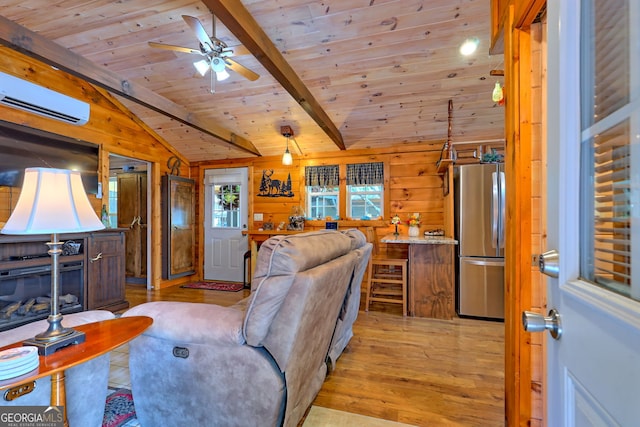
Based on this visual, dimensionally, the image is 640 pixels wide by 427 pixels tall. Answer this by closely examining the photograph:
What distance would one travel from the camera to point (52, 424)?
3.28 feet

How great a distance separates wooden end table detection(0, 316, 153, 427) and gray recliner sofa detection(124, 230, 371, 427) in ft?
0.48

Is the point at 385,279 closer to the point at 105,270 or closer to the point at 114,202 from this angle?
the point at 105,270

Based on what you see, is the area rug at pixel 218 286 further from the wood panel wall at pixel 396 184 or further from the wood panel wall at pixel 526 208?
the wood panel wall at pixel 526 208

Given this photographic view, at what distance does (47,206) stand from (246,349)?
926mm

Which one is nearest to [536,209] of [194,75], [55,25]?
[194,75]

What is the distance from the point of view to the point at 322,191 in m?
5.07

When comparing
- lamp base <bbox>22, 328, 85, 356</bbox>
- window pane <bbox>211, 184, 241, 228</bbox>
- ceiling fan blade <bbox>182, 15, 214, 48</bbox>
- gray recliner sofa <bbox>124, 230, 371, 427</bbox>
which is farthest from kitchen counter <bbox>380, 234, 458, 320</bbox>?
window pane <bbox>211, 184, 241, 228</bbox>

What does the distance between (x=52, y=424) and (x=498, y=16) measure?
267 centimetres

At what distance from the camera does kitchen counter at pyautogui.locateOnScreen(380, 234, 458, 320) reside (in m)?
3.39

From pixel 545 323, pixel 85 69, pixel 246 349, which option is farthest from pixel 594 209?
pixel 85 69

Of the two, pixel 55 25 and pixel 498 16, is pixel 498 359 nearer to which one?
pixel 498 16

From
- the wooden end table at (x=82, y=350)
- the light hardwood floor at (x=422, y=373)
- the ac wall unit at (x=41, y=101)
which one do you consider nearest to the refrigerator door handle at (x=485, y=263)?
the light hardwood floor at (x=422, y=373)

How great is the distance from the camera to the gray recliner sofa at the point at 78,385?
3.50ft

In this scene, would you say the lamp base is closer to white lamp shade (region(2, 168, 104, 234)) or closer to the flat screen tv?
white lamp shade (region(2, 168, 104, 234))
